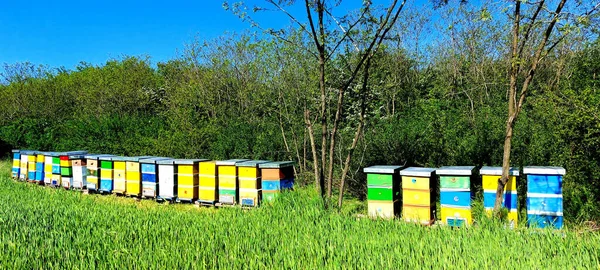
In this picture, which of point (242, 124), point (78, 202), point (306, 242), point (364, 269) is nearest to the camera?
point (364, 269)

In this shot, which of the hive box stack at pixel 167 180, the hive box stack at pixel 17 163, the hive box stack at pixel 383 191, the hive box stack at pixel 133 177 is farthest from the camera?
the hive box stack at pixel 17 163

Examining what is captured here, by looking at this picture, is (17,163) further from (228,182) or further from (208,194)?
(228,182)

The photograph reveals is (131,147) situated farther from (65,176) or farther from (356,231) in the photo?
(356,231)

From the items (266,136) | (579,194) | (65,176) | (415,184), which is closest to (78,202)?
(65,176)

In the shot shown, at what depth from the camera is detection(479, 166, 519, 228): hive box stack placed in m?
5.67

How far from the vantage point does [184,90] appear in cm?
1321

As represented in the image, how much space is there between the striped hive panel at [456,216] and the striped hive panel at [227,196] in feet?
13.8

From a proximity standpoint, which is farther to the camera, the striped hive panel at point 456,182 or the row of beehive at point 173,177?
the row of beehive at point 173,177

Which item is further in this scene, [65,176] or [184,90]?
[184,90]

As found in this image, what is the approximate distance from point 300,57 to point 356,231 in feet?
21.1

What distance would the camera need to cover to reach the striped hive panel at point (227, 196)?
830 centimetres

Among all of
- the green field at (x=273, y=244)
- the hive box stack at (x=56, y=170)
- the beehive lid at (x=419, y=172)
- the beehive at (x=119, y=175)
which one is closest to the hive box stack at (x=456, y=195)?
the beehive lid at (x=419, y=172)

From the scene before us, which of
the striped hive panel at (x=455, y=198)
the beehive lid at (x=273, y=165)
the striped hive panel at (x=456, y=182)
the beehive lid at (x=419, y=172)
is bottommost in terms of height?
the striped hive panel at (x=455, y=198)

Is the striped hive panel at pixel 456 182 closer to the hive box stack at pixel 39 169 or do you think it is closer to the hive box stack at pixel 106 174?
the hive box stack at pixel 106 174
